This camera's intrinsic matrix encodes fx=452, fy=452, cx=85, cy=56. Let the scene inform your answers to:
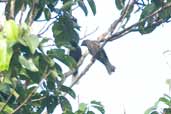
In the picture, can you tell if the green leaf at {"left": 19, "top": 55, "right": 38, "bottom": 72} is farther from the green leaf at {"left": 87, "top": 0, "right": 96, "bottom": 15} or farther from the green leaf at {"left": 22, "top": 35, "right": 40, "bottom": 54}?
the green leaf at {"left": 87, "top": 0, "right": 96, "bottom": 15}

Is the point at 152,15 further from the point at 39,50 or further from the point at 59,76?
the point at 39,50

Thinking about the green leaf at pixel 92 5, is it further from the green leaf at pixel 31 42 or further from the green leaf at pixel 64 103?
the green leaf at pixel 31 42

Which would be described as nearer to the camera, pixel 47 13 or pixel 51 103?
pixel 51 103

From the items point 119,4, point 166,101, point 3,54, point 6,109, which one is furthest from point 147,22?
point 3,54

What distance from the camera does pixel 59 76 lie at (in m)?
1.82

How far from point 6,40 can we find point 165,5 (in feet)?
3.83

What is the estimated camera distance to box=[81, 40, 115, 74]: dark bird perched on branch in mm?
2184

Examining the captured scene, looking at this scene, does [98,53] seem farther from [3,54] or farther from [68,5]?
[3,54]

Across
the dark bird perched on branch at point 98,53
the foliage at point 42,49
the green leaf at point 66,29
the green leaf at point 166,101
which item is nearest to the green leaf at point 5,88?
the foliage at point 42,49

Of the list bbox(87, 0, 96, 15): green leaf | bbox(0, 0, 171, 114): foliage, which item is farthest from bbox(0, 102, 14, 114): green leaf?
bbox(87, 0, 96, 15): green leaf

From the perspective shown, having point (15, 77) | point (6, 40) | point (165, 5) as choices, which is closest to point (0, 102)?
point (15, 77)

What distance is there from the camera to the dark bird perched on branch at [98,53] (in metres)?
2.18

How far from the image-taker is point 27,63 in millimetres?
1566

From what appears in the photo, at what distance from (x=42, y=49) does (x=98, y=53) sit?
685 mm
